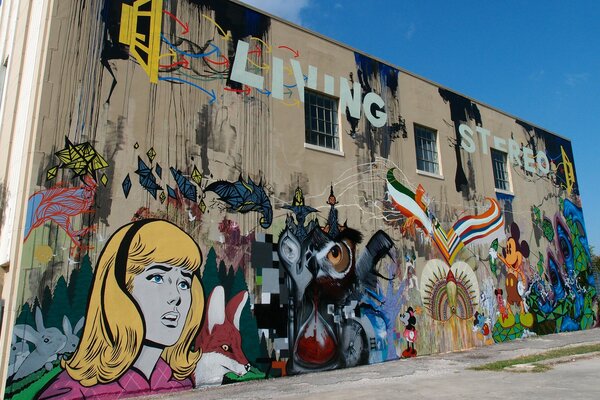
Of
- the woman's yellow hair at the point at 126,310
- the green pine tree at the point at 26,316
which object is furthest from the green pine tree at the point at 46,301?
the woman's yellow hair at the point at 126,310

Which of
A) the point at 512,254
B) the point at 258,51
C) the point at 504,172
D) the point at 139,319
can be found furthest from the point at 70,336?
the point at 504,172

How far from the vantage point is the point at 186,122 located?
10.4 metres

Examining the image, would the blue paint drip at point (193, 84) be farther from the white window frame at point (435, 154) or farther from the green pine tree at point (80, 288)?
the white window frame at point (435, 154)

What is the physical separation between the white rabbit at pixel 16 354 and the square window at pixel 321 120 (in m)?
7.68

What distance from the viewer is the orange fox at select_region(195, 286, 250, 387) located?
963cm

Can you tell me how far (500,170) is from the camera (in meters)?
18.2

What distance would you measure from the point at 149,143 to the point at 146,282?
110 inches

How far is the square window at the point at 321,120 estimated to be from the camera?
1275cm

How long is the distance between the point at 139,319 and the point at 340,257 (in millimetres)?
5327

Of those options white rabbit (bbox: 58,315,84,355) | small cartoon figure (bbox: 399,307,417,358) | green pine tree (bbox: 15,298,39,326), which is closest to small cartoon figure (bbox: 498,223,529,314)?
small cartoon figure (bbox: 399,307,417,358)

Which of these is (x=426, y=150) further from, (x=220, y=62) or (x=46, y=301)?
(x=46, y=301)

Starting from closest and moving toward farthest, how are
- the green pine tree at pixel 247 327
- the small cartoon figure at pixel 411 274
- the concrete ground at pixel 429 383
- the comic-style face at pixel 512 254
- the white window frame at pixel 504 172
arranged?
the concrete ground at pixel 429 383, the green pine tree at pixel 247 327, the small cartoon figure at pixel 411 274, the comic-style face at pixel 512 254, the white window frame at pixel 504 172

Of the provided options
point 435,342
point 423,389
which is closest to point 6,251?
point 423,389

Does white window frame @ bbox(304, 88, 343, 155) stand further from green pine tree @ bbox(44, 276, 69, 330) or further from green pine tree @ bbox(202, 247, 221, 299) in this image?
green pine tree @ bbox(44, 276, 69, 330)
